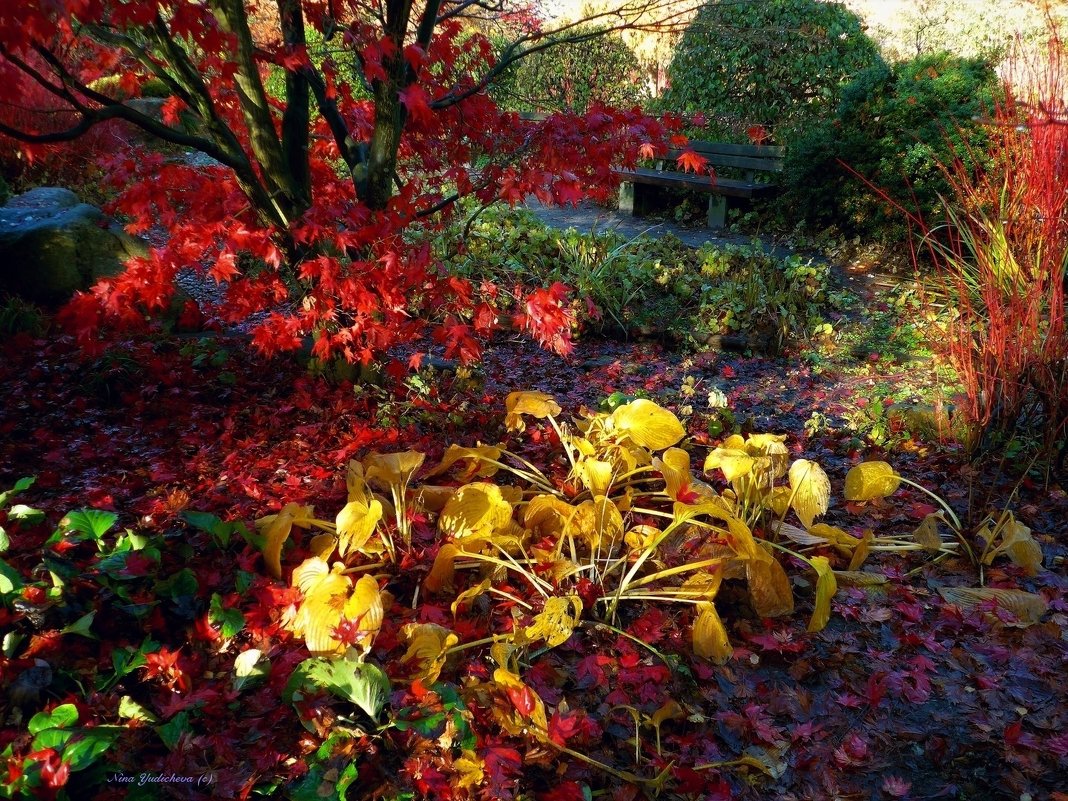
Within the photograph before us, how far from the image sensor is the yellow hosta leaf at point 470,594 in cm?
234

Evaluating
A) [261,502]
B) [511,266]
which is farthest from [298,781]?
[511,266]

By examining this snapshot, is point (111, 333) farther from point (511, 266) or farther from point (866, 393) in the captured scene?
point (866, 393)

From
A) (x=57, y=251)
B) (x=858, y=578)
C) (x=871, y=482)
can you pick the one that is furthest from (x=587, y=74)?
(x=858, y=578)

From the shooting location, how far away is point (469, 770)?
1.90m

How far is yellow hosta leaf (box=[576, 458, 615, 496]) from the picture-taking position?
8.94ft

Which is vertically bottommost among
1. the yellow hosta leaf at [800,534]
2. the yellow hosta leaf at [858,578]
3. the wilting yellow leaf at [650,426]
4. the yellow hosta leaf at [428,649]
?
the yellow hosta leaf at [858,578]

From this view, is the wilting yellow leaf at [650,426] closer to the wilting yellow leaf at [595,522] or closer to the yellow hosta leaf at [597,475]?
the yellow hosta leaf at [597,475]

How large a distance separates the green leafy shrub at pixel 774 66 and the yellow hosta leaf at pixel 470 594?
7590 mm

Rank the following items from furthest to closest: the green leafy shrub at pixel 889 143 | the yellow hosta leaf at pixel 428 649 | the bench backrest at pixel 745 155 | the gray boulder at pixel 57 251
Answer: the bench backrest at pixel 745 155
the green leafy shrub at pixel 889 143
the gray boulder at pixel 57 251
the yellow hosta leaf at pixel 428 649

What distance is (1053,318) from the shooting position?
10.6 ft

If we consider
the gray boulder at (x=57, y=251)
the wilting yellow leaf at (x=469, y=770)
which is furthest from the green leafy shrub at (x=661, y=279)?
the wilting yellow leaf at (x=469, y=770)

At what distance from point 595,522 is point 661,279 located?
3610 mm

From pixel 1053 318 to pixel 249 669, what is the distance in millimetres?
3290

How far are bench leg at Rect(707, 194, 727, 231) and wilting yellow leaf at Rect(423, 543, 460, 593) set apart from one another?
685 cm
